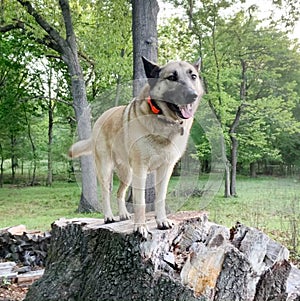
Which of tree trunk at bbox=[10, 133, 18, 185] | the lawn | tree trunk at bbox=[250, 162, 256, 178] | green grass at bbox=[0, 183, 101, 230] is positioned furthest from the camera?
tree trunk at bbox=[10, 133, 18, 185]

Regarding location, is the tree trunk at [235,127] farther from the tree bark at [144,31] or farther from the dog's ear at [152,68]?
the dog's ear at [152,68]

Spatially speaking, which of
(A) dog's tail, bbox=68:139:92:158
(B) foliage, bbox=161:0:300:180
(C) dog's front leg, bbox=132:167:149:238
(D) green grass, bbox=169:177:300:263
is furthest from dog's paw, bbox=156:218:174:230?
(B) foliage, bbox=161:0:300:180

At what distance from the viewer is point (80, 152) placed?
2.63 metres

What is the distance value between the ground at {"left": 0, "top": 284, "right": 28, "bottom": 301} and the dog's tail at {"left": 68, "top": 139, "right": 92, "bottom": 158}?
176 centimetres

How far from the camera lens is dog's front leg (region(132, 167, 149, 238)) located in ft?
6.96

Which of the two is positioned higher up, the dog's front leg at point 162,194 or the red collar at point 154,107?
the red collar at point 154,107

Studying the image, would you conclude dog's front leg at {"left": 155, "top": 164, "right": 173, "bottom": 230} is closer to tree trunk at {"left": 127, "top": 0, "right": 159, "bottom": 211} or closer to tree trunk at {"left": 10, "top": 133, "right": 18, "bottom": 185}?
tree trunk at {"left": 127, "top": 0, "right": 159, "bottom": 211}

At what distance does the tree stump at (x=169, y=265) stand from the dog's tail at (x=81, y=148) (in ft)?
1.56

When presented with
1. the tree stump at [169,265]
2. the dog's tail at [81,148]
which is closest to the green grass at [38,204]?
the tree stump at [169,265]

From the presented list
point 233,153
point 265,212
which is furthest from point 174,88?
point 233,153

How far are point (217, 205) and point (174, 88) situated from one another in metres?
6.06

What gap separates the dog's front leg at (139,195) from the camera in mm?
2121

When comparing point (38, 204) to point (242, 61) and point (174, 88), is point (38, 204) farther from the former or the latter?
point (174, 88)

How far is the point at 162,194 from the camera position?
2.26 meters
